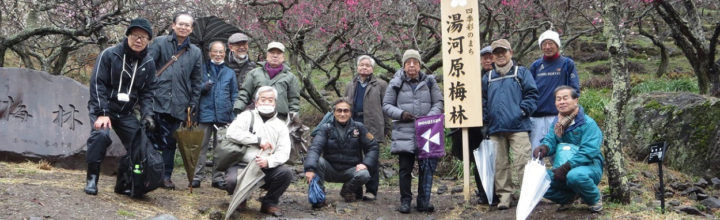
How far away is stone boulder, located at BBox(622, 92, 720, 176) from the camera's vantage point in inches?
317

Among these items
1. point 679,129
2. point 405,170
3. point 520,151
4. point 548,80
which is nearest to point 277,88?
point 405,170

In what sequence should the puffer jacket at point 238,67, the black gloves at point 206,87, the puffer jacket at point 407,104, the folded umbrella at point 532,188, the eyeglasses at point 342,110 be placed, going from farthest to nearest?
1. the puffer jacket at point 238,67
2. the black gloves at point 206,87
3. the eyeglasses at point 342,110
4. the puffer jacket at point 407,104
5. the folded umbrella at point 532,188

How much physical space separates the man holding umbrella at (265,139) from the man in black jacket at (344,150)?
0.80 m

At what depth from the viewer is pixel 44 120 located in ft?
26.2

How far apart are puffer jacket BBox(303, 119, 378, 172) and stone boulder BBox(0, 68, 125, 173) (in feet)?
10.6

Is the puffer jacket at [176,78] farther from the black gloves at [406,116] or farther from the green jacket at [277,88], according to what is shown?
the black gloves at [406,116]

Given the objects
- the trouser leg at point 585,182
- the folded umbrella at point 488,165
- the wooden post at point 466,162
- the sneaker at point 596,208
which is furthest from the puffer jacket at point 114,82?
the sneaker at point 596,208

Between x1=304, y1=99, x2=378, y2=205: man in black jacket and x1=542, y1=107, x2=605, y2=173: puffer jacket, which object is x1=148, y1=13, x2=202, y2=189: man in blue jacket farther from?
x1=542, y1=107, x2=605, y2=173: puffer jacket

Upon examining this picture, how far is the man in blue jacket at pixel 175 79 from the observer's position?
6340mm

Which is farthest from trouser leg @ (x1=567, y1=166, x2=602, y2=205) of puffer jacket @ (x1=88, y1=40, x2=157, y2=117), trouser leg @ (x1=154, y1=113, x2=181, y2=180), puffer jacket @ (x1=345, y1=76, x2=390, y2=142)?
trouser leg @ (x1=154, y1=113, x2=181, y2=180)

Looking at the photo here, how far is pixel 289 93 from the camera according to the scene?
22.9 ft

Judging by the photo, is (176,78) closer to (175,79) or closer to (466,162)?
(175,79)

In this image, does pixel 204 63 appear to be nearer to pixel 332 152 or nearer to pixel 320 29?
pixel 332 152

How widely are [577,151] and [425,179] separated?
65.1 inches
